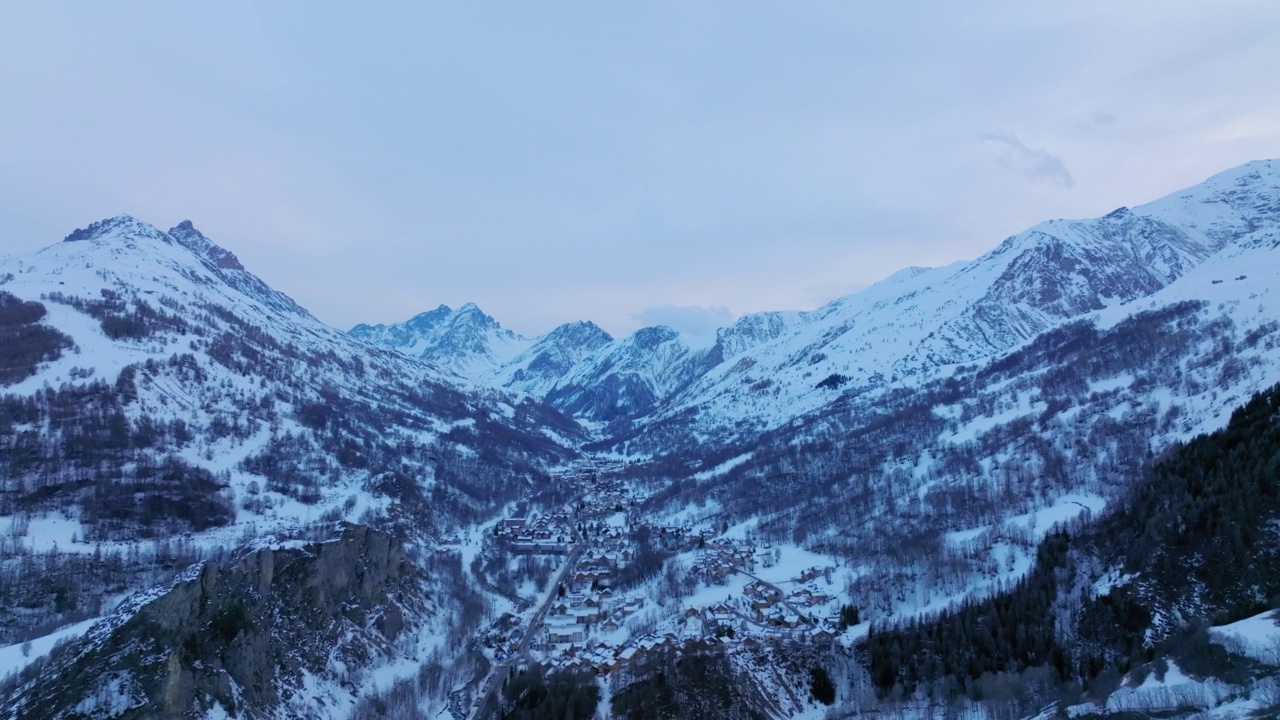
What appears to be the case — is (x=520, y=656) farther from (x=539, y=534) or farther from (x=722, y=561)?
(x=539, y=534)

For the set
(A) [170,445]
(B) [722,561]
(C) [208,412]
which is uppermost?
(C) [208,412]

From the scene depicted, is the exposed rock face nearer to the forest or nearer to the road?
the road

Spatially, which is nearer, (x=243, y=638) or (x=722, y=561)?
(x=243, y=638)

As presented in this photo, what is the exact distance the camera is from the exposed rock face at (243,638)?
3916 cm

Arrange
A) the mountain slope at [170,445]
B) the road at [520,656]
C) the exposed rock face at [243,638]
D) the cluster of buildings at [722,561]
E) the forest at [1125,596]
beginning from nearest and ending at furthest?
the exposed rock face at [243,638] → the forest at [1125,596] → the road at [520,656] → the mountain slope at [170,445] → the cluster of buildings at [722,561]

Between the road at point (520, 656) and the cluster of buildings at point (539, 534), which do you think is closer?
the road at point (520, 656)

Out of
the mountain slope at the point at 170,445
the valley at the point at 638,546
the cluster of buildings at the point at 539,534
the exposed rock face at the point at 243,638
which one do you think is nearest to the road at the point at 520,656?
the valley at the point at 638,546

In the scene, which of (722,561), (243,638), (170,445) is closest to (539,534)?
(722,561)

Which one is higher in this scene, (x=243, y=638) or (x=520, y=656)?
(x=243, y=638)

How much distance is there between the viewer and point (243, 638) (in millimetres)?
47938

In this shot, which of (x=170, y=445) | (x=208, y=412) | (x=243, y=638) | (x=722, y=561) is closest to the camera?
(x=243, y=638)

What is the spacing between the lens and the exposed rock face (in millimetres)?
39156

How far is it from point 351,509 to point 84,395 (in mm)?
41665

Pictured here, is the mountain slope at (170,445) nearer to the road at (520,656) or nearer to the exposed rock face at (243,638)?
the exposed rock face at (243,638)
